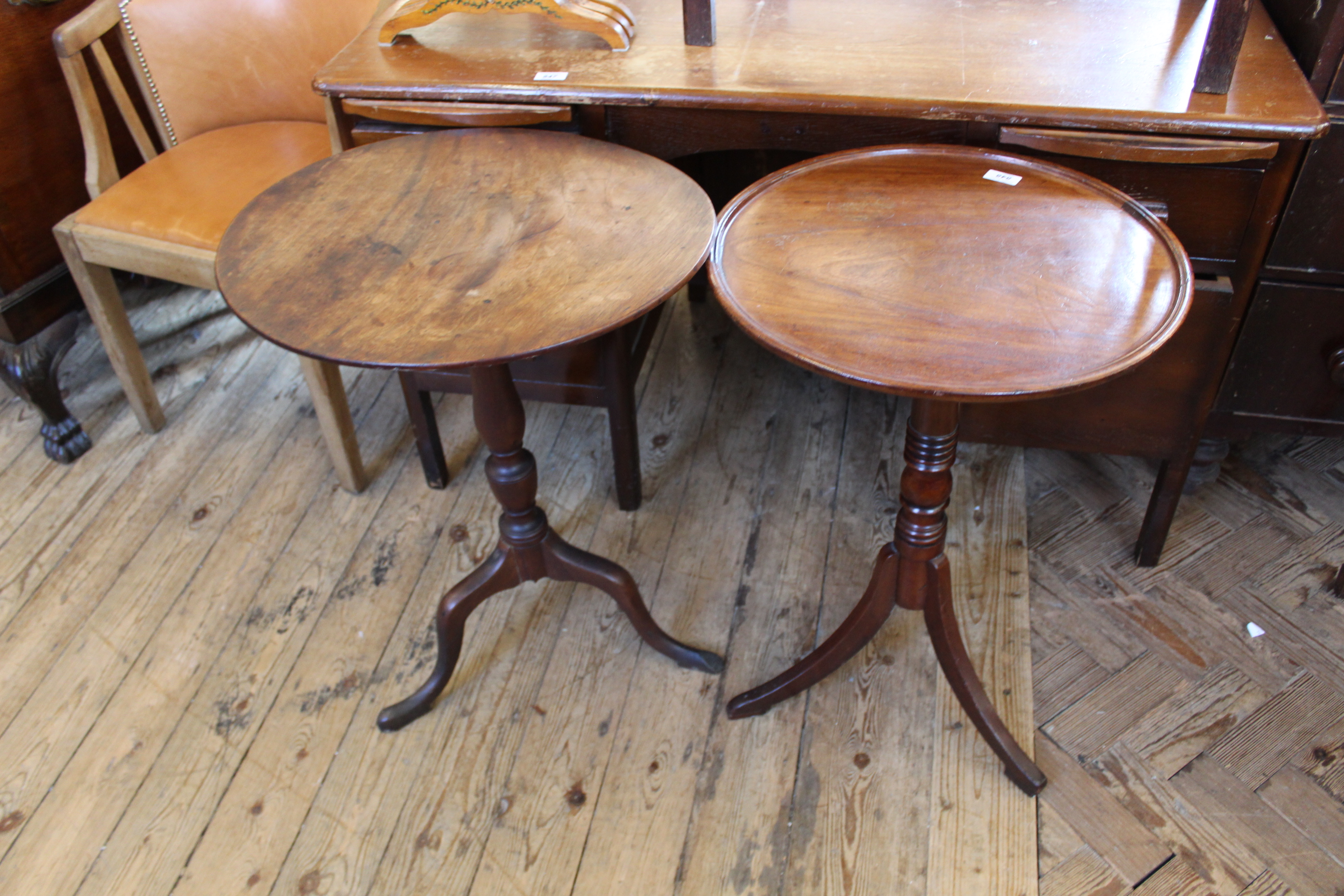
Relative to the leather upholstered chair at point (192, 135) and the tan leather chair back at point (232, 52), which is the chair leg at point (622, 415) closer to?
the leather upholstered chair at point (192, 135)

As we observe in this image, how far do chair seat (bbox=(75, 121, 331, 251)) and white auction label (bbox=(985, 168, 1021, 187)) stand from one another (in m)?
1.23

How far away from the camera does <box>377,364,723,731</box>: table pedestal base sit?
1.51 meters

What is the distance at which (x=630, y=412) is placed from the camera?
1.84 meters

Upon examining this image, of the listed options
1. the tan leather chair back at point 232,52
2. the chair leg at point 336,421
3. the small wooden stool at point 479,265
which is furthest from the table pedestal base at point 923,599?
the tan leather chair back at point 232,52

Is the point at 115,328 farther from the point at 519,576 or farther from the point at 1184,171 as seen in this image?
the point at 1184,171

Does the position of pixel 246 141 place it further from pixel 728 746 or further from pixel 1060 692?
pixel 1060 692

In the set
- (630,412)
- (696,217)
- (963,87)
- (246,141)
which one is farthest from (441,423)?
(963,87)

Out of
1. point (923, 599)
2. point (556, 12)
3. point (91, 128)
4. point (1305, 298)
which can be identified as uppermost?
point (556, 12)

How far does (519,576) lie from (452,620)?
13 cm

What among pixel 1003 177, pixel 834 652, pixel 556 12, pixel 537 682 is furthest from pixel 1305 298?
pixel 537 682

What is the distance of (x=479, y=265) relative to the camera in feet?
4.02

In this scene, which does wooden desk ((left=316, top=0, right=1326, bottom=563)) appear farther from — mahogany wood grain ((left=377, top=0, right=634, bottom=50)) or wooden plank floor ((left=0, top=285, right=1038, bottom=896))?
wooden plank floor ((left=0, top=285, right=1038, bottom=896))

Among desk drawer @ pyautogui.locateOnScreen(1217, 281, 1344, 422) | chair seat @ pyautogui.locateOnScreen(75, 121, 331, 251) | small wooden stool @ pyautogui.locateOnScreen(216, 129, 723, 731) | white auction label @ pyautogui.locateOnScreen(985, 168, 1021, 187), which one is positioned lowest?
desk drawer @ pyautogui.locateOnScreen(1217, 281, 1344, 422)

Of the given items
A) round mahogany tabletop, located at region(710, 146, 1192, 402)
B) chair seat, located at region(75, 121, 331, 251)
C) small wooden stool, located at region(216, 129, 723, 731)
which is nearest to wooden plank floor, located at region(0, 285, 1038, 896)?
small wooden stool, located at region(216, 129, 723, 731)
